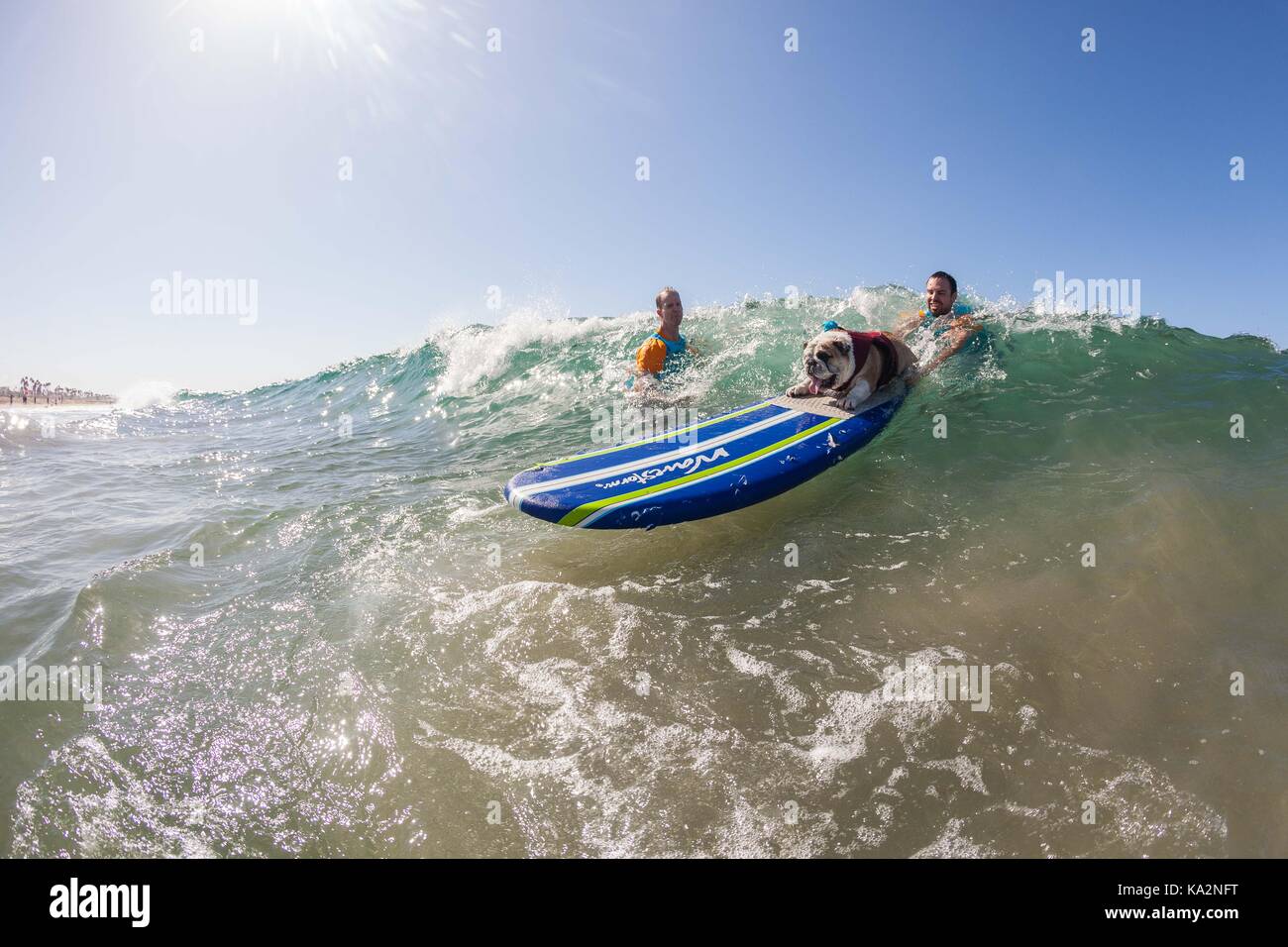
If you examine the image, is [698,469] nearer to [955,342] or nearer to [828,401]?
[828,401]

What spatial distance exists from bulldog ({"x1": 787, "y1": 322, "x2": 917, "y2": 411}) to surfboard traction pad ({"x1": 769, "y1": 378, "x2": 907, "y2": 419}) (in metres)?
0.06

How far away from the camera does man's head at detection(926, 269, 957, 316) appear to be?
8.87m

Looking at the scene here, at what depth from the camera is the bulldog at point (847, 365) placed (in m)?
6.81

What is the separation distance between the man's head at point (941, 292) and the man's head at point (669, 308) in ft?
12.9

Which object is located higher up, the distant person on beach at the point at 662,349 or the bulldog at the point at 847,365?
the distant person on beach at the point at 662,349

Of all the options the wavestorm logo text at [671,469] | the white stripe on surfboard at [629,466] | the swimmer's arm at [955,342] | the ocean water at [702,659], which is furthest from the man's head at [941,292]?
the wavestorm logo text at [671,469]

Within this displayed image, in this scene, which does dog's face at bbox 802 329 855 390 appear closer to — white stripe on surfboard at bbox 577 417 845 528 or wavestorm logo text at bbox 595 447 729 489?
white stripe on surfboard at bbox 577 417 845 528

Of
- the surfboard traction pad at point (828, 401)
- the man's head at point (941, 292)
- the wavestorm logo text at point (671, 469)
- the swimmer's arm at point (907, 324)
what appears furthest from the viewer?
the swimmer's arm at point (907, 324)

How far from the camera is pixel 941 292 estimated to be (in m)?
8.92

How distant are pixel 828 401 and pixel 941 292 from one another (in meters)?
3.71

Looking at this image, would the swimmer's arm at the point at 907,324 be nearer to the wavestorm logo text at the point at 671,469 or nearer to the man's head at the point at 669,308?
the man's head at the point at 669,308
